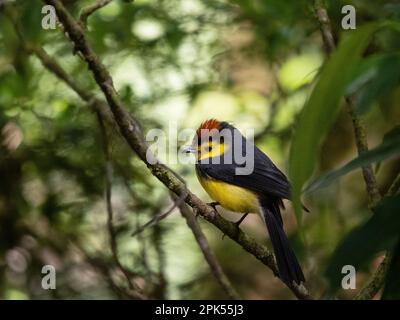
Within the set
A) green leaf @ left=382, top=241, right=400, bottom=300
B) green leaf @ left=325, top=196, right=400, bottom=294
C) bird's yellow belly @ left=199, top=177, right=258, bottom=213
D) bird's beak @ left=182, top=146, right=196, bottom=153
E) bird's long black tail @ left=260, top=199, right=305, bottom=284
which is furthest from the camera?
bird's beak @ left=182, top=146, right=196, bottom=153

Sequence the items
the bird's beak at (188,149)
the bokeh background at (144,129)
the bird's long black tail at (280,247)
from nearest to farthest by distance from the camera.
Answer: the bird's long black tail at (280,247)
the bird's beak at (188,149)
the bokeh background at (144,129)

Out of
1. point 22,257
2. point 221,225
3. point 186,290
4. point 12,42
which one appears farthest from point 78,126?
point 221,225

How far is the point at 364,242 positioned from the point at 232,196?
94.5 inches

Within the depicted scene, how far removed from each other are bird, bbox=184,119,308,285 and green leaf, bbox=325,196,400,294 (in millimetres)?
1928

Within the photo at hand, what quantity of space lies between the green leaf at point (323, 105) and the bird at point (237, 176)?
1938 millimetres

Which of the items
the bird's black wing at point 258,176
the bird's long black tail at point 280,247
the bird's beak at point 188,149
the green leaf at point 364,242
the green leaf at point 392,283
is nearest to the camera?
the green leaf at point 364,242

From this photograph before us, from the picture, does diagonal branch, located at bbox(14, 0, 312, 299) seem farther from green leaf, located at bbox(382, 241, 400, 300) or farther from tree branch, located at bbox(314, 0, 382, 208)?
green leaf, located at bbox(382, 241, 400, 300)

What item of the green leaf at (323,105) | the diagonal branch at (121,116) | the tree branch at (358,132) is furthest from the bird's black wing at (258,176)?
the green leaf at (323,105)

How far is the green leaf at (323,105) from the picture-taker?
121 centimetres

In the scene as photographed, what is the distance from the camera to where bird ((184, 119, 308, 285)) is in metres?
3.42

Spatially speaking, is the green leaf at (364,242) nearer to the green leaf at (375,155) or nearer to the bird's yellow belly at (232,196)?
the green leaf at (375,155)

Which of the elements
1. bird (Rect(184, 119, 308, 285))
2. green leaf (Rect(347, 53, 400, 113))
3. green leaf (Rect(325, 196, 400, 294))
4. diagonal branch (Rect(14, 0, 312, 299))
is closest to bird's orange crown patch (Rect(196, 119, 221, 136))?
bird (Rect(184, 119, 308, 285))

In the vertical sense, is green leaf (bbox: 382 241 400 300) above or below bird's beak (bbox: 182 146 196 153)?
below

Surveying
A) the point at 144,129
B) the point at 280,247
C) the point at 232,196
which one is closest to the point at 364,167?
the point at 280,247
